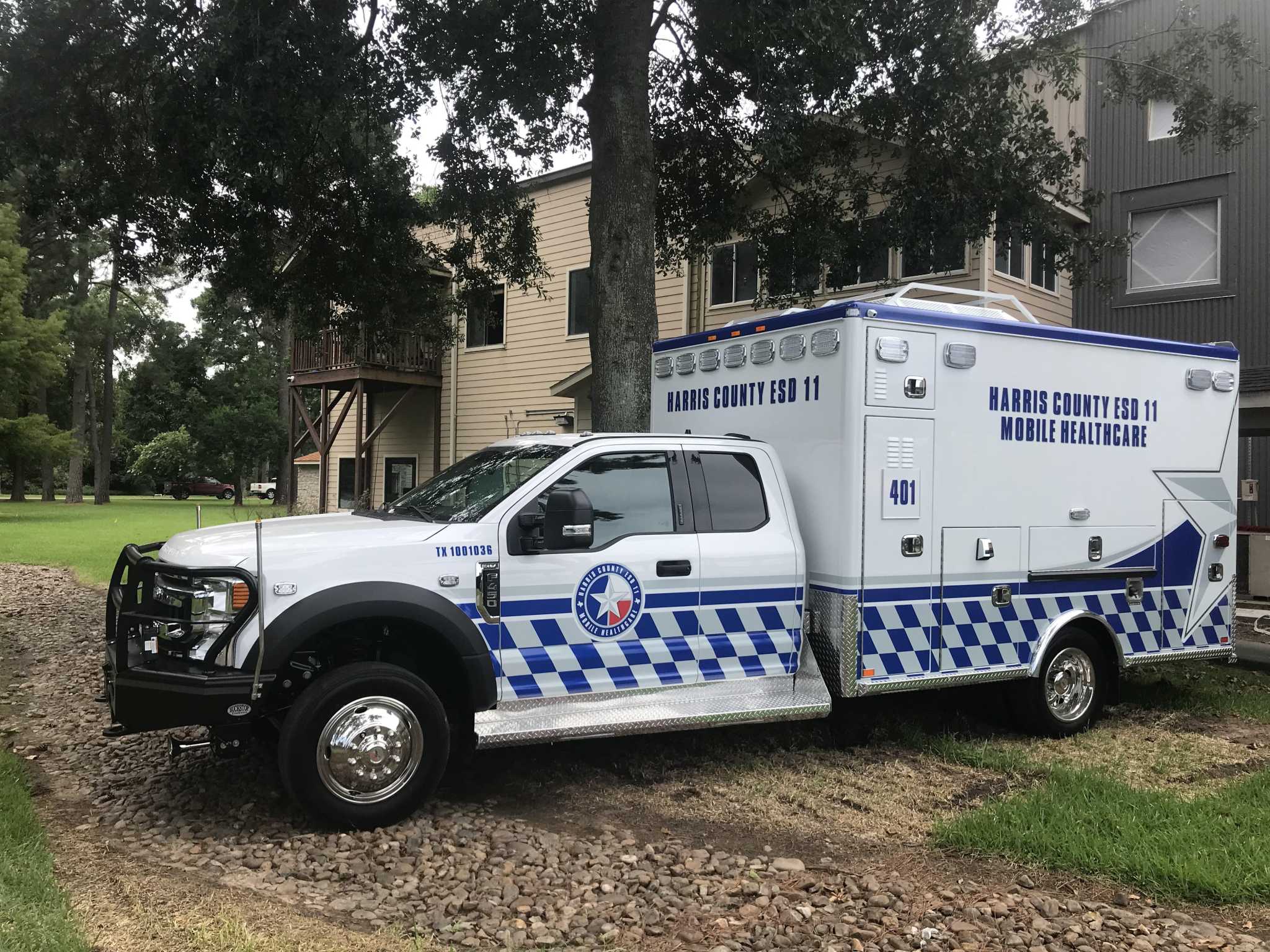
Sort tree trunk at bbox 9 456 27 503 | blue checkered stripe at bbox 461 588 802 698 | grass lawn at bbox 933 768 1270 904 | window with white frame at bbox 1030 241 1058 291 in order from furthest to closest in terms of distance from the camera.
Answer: tree trunk at bbox 9 456 27 503, window with white frame at bbox 1030 241 1058 291, blue checkered stripe at bbox 461 588 802 698, grass lawn at bbox 933 768 1270 904

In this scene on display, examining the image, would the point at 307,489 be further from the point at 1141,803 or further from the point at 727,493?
the point at 1141,803

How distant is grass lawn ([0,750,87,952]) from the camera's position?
3.46 meters

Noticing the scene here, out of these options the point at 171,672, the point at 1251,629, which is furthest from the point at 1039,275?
the point at 171,672

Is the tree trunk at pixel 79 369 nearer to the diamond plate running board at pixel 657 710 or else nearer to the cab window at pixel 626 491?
the cab window at pixel 626 491

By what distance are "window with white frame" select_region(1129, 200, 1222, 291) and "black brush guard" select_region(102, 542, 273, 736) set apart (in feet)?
45.1

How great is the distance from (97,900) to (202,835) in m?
0.80

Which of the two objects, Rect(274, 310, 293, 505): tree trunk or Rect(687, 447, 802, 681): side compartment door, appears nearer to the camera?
Rect(687, 447, 802, 681): side compartment door

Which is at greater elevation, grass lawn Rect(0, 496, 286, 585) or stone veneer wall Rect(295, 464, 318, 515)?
stone veneer wall Rect(295, 464, 318, 515)

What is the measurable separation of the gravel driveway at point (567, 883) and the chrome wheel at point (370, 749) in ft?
0.69

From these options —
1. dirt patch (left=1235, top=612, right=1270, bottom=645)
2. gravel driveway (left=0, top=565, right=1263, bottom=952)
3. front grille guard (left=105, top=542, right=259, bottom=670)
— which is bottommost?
gravel driveway (left=0, top=565, right=1263, bottom=952)

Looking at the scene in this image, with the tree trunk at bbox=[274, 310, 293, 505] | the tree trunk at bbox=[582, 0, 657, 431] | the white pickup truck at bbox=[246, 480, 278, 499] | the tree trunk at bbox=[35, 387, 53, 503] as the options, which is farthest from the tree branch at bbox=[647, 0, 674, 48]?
the white pickup truck at bbox=[246, 480, 278, 499]

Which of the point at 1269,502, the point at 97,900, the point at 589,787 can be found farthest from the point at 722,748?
the point at 1269,502

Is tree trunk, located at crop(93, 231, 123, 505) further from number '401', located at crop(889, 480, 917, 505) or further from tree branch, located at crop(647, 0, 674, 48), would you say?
number '401', located at crop(889, 480, 917, 505)

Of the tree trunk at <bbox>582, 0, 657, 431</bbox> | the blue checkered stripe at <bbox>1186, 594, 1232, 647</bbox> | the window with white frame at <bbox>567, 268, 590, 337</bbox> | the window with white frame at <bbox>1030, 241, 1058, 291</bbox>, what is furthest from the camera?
the window with white frame at <bbox>567, 268, 590, 337</bbox>
